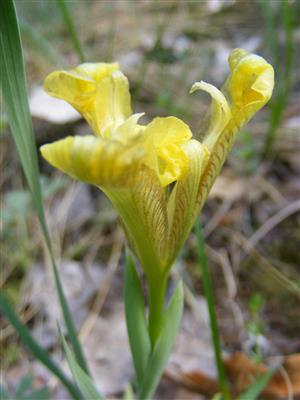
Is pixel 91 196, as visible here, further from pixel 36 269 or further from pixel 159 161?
pixel 159 161

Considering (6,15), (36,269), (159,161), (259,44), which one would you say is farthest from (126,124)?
(259,44)

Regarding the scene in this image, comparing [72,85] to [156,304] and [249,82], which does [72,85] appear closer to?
[249,82]

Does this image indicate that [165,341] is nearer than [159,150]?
No

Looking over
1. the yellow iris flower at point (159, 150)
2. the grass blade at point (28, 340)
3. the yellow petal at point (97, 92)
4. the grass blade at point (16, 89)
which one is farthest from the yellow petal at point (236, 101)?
the grass blade at point (28, 340)

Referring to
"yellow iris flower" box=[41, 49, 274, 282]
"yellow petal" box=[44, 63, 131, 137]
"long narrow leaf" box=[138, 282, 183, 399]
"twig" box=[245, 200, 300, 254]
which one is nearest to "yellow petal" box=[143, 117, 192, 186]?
"yellow iris flower" box=[41, 49, 274, 282]

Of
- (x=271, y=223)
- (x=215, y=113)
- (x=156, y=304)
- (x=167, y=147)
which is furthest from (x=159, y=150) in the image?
(x=271, y=223)

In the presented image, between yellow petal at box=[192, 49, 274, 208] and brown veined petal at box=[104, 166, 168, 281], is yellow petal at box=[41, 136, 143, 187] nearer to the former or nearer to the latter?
brown veined petal at box=[104, 166, 168, 281]
